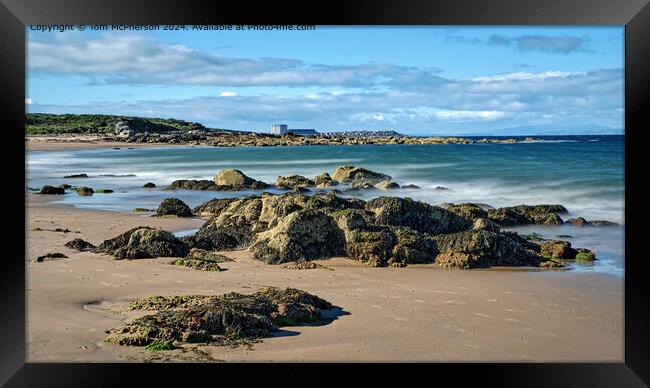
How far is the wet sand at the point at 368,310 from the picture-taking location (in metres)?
4.87

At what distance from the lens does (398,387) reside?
4.19 metres

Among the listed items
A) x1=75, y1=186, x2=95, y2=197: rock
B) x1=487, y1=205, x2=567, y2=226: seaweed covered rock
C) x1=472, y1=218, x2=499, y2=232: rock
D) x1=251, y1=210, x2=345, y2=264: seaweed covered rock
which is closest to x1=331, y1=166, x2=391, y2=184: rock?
x1=75, y1=186, x2=95, y2=197: rock

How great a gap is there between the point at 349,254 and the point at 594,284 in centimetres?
282

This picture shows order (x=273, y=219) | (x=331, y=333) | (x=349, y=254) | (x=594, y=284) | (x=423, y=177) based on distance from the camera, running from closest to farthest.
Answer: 1. (x=331, y=333)
2. (x=594, y=284)
3. (x=349, y=254)
4. (x=273, y=219)
5. (x=423, y=177)

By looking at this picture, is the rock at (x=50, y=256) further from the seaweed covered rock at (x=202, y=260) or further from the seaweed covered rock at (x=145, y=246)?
the seaweed covered rock at (x=202, y=260)

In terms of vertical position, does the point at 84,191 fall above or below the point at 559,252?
above

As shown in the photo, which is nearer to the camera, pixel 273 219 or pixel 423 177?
pixel 273 219

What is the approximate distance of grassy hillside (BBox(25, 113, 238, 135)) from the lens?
1550 inches

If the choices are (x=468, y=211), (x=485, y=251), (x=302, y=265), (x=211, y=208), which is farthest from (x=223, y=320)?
(x=211, y=208)

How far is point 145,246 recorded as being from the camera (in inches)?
317

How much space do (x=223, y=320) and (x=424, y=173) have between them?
21.3 metres
